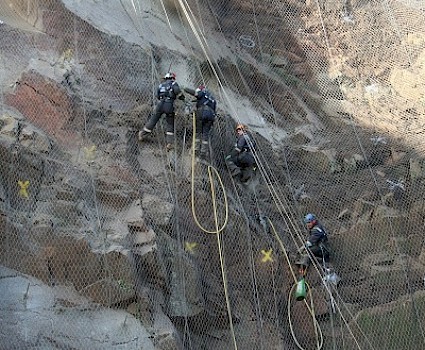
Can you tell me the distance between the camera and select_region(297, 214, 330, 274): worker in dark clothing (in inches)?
398

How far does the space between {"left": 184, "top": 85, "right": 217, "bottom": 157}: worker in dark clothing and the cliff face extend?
0.22 metres

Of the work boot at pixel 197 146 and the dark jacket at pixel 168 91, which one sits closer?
the dark jacket at pixel 168 91

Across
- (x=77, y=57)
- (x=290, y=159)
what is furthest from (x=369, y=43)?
(x=77, y=57)

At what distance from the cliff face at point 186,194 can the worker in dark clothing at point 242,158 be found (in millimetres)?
223

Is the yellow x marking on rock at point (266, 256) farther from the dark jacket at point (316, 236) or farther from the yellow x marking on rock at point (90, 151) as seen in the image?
the yellow x marking on rock at point (90, 151)

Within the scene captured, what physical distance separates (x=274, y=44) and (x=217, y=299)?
23.5ft

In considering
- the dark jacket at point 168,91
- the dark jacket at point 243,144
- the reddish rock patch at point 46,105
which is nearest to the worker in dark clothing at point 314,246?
the dark jacket at point 243,144

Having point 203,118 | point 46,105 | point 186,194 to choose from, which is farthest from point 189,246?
point 46,105

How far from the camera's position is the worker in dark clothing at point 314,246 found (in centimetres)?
1010

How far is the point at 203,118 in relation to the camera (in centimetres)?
1039

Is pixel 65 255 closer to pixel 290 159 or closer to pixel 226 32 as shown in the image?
pixel 290 159

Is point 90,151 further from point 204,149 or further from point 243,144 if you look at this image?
point 243,144

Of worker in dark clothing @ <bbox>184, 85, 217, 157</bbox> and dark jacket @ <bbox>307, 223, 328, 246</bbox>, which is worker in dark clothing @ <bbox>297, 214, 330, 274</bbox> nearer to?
dark jacket @ <bbox>307, 223, 328, 246</bbox>

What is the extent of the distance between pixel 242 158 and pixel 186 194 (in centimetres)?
130
